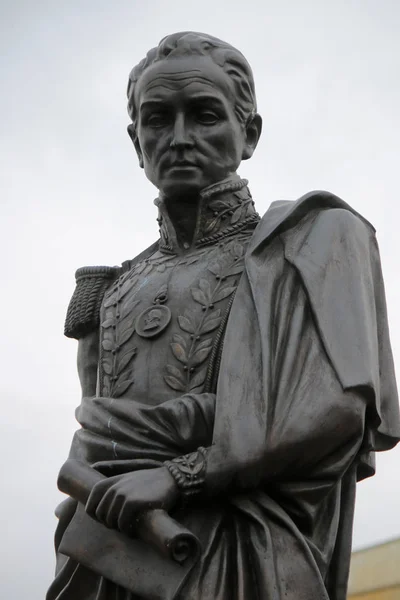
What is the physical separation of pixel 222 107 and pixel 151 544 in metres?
2.51

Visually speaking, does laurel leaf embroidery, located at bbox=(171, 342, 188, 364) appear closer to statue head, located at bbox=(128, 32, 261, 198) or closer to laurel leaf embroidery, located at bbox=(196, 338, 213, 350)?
laurel leaf embroidery, located at bbox=(196, 338, 213, 350)

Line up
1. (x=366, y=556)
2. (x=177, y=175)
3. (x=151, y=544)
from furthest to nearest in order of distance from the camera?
(x=366, y=556) < (x=177, y=175) < (x=151, y=544)

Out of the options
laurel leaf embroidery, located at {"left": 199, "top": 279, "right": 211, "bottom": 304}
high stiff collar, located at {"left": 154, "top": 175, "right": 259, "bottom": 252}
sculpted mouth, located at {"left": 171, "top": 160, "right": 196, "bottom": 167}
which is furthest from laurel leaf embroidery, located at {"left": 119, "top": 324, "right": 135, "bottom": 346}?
sculpted mouth, located at {"left": 171, "top": 160, "right": 196, "bottom": 167}

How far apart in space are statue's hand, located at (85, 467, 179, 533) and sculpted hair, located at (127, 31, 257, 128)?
89.8 inches

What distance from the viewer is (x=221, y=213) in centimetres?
743

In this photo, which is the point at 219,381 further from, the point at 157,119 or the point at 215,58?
the point at 215,58

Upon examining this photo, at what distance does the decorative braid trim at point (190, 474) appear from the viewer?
6.27 m

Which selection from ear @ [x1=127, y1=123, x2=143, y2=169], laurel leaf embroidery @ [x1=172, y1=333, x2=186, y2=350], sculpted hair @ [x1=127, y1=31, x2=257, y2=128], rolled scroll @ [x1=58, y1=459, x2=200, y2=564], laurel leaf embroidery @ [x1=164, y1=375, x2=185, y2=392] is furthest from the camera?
ear @ [x1=127, y1=123, x2=143, y2=169]

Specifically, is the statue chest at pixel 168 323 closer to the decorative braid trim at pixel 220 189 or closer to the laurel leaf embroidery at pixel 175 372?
the laurel leaf embroidery at pixel 175 372

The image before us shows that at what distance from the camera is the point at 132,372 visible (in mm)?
6973

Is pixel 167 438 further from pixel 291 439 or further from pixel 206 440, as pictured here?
pixel 291 439

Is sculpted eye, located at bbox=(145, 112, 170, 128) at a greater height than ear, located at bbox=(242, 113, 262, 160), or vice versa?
sculpted eye, located at bbox=(145, 112, 170, 128)

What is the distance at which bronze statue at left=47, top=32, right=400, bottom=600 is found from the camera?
622 centimetres

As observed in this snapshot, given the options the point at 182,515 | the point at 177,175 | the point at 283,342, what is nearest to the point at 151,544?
the point at 182,515
